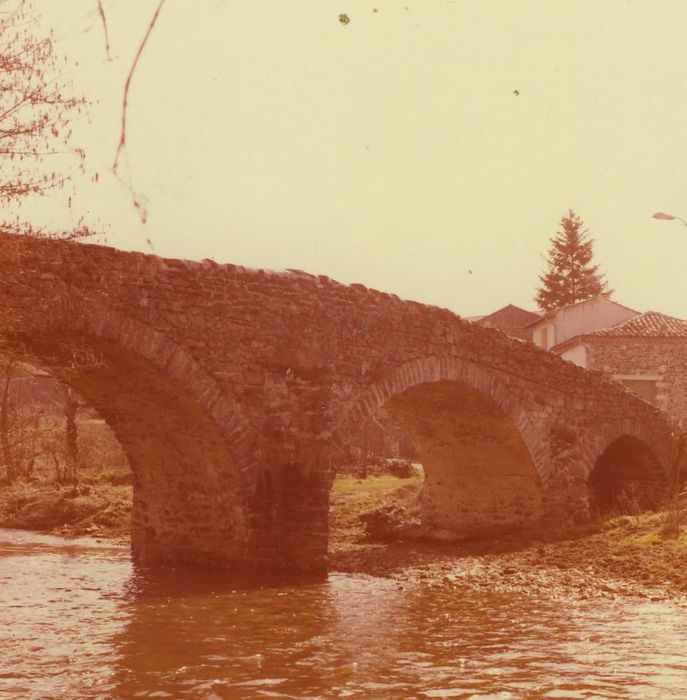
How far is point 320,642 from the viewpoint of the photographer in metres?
9.50

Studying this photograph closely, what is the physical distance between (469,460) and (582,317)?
18.6 meters

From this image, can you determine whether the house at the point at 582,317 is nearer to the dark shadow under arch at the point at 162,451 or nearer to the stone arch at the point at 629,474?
the stone arch at the point at 629,474

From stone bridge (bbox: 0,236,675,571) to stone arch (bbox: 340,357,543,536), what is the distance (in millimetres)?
68

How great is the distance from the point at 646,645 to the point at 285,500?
5070mm

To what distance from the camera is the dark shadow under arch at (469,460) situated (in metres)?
16.8

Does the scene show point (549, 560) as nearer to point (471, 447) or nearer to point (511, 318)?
point (471, 447)

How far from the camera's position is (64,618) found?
34.6ft

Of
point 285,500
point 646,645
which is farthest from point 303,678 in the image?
point 285,500

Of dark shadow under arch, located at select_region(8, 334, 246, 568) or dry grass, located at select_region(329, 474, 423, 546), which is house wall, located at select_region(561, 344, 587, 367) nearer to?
dry grass, located at select_region(329, 474, 423, 546)

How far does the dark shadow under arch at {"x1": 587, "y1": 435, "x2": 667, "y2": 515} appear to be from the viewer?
20172 mm

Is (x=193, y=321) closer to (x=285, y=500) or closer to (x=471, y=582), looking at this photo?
(x=285, y=500)

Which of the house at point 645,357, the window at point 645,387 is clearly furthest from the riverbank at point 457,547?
the window at point 645,387

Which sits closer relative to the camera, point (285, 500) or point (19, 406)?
point (285, 500)

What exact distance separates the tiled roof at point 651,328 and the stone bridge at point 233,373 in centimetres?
1432
